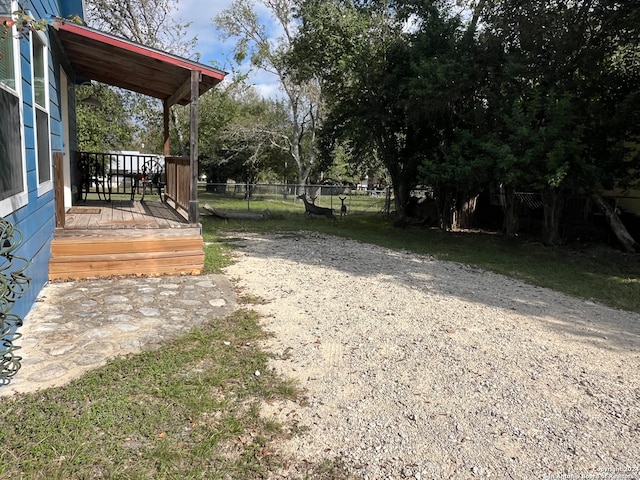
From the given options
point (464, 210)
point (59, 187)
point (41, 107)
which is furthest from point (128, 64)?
point (464, 210)

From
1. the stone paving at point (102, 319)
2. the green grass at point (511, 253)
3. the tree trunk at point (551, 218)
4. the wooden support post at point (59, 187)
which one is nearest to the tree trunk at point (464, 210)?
the green grass at point (511, 253)

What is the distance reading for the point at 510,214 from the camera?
1198cm

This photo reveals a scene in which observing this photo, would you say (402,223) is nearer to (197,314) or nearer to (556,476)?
(197,314)

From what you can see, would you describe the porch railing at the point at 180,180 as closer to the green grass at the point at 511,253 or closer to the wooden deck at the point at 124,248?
the wooden deck at the point at 124,248

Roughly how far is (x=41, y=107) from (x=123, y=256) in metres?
1.76

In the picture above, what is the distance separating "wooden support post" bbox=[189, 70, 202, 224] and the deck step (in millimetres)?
350

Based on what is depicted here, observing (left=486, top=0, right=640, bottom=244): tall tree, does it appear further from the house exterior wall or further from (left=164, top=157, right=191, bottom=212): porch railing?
the house exterior wall

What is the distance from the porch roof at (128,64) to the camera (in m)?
5.24

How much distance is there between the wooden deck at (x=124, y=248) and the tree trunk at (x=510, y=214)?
29.0 ft

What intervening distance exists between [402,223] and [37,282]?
1076 cm

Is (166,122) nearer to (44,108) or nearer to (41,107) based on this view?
(44,108)

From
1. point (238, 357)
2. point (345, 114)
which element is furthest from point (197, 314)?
point (345, 114)

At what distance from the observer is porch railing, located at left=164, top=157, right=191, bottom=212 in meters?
6.14

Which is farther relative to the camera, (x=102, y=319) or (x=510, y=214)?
(x=510, y=214)
